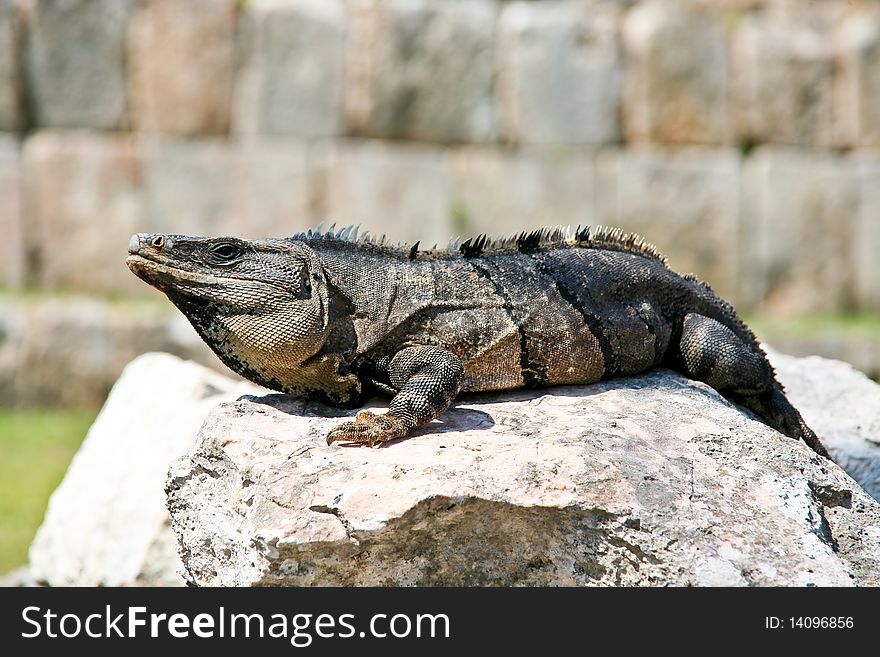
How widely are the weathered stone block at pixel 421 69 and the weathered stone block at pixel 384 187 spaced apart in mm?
217

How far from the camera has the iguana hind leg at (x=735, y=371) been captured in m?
5.71

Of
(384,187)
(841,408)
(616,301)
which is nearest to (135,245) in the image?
(616,301)

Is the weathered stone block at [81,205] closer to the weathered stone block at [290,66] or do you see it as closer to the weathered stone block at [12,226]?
the weathered stone block at [12,226]

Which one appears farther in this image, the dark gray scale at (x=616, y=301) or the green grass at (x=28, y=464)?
the green grass at (x=28, y=464)

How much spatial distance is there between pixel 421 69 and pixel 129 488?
665cm

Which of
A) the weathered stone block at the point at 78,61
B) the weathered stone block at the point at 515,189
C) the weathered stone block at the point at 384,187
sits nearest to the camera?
the weathered stone block at the point at 78,61

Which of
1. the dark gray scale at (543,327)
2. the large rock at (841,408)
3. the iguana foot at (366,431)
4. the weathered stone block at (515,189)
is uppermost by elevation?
the dark gray scale at (543,327)

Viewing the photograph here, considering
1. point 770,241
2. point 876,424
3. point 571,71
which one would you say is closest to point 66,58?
point 571,71

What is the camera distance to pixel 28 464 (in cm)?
1023

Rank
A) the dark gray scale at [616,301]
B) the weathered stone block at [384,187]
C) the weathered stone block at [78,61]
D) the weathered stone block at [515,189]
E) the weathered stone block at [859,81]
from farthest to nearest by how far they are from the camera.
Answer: the weathered stone block at [859,81], the weathered stone block at [515,189], the weathered stone block at [384,187], the weathered stone block at [78,61], the dark gray scale at [616,301]

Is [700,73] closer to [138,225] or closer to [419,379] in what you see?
[138,225]

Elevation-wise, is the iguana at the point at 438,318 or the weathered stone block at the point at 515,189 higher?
the iguana at the point at 438,318

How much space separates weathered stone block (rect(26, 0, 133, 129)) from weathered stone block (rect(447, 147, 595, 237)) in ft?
12.0

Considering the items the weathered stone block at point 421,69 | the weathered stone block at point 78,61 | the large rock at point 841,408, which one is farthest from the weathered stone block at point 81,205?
the large rock at point 841,408
